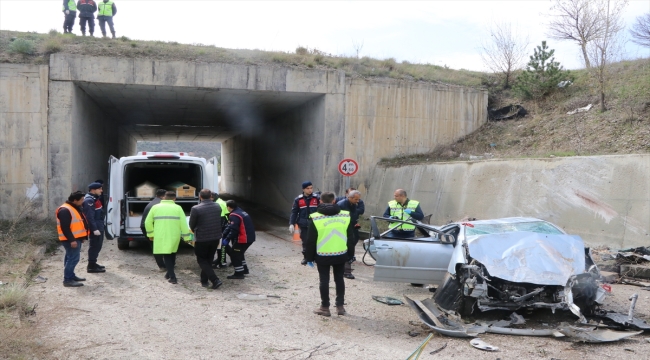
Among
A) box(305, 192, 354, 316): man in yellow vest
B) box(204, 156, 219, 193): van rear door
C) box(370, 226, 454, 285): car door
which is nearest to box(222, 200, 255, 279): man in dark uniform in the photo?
box(204, 156, 219, 193): van rear door

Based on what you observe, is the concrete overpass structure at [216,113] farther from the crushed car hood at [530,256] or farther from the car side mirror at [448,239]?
the crushed car hood at [530,256]

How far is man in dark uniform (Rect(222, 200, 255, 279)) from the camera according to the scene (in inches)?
334

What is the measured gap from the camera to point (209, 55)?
15930 millimetres

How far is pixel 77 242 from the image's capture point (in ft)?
26.1

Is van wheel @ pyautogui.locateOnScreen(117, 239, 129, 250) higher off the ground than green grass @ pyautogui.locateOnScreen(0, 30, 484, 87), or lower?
lower

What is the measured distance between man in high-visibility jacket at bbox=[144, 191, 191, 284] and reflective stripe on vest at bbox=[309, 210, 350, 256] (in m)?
3.03

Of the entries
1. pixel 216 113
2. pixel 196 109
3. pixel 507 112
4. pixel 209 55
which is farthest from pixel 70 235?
pixel 507 112

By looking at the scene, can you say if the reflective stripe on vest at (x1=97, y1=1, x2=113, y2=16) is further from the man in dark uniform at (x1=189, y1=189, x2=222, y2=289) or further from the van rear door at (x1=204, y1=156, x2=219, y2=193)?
the man in dark uniform at (x1=189, y1=189, x2=222, y2=289)

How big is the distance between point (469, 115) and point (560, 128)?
10.9ft

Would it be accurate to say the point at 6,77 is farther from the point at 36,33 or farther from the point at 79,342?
the point at 79,342

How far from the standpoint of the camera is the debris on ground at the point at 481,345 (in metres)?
5.11

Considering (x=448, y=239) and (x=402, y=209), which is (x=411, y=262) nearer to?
(x=448, y=239)

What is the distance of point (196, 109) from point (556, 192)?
1358cm

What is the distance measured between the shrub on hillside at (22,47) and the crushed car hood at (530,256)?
1323 centimetres
